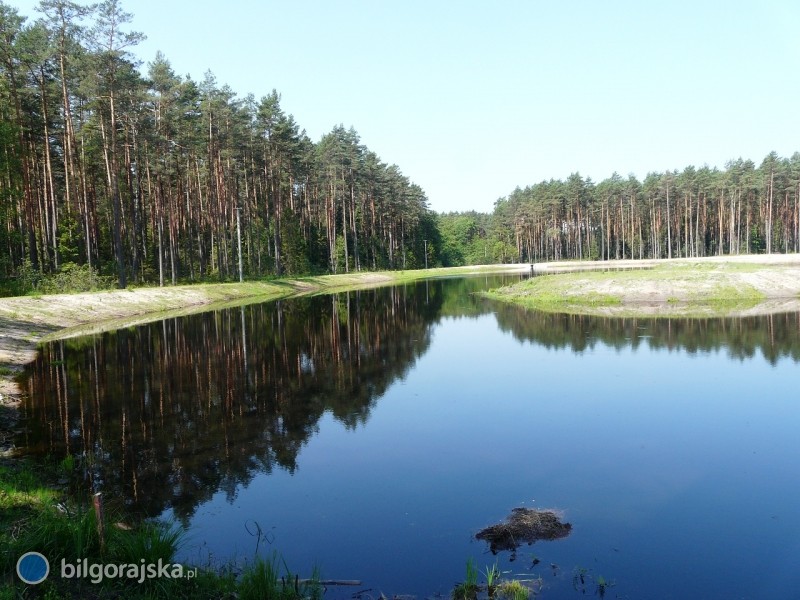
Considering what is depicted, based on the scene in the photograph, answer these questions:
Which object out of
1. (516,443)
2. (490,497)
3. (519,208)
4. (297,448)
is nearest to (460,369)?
(516,443)

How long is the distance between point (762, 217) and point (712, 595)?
444ft

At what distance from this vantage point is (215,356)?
23281mm

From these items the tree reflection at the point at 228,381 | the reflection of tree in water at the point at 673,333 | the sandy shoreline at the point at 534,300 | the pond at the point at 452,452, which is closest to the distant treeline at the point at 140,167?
the sandy shoreline at the point at 534,300

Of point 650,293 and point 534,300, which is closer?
point 650,293

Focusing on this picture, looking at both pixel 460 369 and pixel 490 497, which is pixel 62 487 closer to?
pixel 490 497

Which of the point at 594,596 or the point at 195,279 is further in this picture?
the point at 195,279

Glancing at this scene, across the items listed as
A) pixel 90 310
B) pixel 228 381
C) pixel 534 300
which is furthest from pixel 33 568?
pixel 534 300

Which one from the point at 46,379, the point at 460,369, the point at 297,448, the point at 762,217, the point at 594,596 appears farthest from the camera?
the point at 762,217

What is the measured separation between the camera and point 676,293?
137ft

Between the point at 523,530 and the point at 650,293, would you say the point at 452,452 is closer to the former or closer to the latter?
the point at 523,530

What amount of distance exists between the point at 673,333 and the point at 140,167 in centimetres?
5421

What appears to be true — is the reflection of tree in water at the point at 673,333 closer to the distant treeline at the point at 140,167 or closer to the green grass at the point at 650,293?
the green grass at the point at 650,293

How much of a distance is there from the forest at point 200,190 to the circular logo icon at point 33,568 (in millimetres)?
37966

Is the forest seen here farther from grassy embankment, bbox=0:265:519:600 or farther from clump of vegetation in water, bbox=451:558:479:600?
clump of vegetation in water, bbox=451:558:479:600
